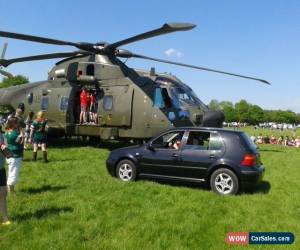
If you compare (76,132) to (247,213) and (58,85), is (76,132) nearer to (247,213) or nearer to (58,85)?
(58,85)

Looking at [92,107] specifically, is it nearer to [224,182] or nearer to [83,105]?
[83,105]

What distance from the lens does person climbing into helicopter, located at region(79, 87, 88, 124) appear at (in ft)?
57.7

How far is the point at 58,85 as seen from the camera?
1869cm

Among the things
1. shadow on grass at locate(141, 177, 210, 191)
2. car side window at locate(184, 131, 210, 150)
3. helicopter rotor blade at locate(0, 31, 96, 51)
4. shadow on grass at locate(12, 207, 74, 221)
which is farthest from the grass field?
helicopter rotor blade at locate(0, 31, 96, 51)

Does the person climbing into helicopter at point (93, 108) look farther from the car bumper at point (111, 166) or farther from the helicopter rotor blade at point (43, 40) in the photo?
the car bumper at point (111, 166)

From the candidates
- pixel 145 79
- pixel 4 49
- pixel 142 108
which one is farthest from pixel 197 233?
pixel 4 49

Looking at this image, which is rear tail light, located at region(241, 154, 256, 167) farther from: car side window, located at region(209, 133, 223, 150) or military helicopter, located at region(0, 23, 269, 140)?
military helicopter, located at region(0, 23, 269, 140)

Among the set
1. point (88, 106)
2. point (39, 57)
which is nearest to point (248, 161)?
point (88, 106)

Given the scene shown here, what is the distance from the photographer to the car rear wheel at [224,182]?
9055mm

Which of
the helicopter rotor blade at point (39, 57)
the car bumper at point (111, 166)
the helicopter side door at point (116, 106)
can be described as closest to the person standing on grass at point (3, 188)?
the car bumper at point (111, 166)

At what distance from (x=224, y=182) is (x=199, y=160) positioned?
791 mm

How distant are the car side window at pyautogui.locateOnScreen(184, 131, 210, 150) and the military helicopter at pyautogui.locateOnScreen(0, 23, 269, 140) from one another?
5466 millimetres

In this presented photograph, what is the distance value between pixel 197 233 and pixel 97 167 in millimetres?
6881

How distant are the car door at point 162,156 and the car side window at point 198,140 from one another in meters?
0.25
